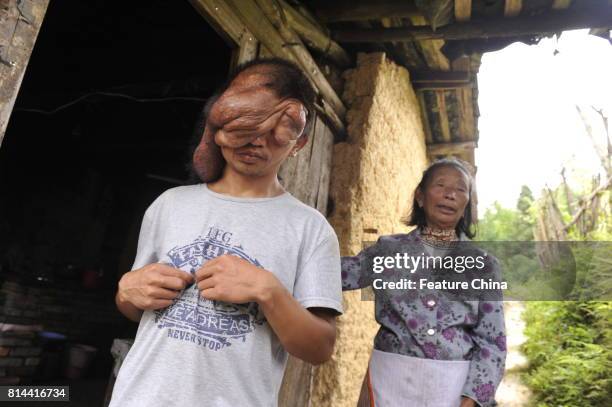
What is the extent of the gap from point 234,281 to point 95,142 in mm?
5078

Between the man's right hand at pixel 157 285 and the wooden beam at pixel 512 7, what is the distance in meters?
2.25

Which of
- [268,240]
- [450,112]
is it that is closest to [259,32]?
[268,240]

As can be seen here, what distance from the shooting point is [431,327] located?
56.4 inches

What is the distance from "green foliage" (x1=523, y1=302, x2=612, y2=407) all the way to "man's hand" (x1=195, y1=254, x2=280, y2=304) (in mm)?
4602

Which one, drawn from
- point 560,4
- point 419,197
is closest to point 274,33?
point 419,197

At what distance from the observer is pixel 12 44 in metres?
0.99

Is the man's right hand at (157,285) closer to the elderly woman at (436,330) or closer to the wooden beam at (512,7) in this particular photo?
the elderly woman at (436,330)

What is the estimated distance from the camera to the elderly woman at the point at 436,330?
139 cm

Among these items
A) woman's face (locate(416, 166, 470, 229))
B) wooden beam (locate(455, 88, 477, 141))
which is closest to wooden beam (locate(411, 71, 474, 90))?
wooden beam (locate(455, 88, 477, 141))

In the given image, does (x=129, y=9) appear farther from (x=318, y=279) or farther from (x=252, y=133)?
(x=318, y=279)

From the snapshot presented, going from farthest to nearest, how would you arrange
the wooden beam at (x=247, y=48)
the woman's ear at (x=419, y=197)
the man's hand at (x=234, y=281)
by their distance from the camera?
1. the wooden beam at (x=247, y=48)
2. the woman's ear at (x=419, y=197)
3. the man's hand at (x=234, y=281)

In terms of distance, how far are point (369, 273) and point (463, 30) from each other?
1707 mm
